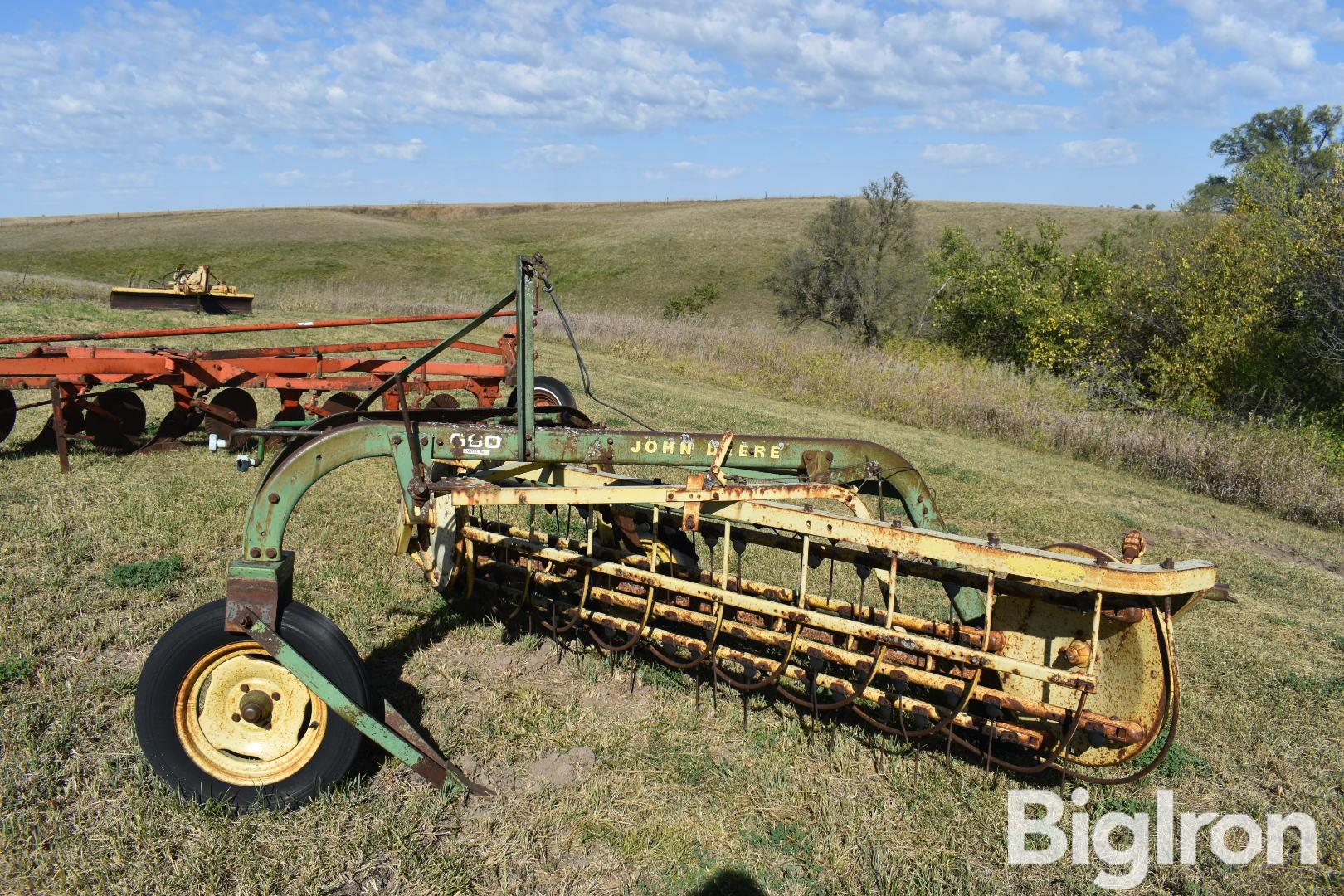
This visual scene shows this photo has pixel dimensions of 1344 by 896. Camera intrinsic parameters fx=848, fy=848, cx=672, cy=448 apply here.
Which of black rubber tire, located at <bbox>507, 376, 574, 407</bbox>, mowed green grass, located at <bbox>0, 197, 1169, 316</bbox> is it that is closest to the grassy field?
black rubber tire, located at <bbox>507, 376, 574, 407</bbox>

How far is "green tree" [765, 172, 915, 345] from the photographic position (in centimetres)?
3700

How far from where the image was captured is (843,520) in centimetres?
324

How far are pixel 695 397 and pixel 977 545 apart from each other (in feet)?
39.6

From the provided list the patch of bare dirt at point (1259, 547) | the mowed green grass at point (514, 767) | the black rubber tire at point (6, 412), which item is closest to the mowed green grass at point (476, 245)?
the black rubber tire at point (6, 412)

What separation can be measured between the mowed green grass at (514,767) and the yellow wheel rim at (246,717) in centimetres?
17

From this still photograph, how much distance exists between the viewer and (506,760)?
3.58 meters

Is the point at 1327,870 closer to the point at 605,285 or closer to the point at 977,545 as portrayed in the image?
the point at 977,545

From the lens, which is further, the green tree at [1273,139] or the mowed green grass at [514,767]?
the green tree at [1273,139]

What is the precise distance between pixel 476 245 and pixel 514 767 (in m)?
61.6

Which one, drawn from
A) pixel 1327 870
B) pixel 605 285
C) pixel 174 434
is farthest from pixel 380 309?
pixel 605 285

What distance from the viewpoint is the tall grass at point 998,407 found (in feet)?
37.7

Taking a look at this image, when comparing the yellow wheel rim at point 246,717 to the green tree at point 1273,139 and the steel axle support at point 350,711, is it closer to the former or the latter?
the steel axle support at point 350,711

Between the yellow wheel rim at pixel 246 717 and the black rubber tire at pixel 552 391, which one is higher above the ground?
the black rubber tire at pixel 552 391

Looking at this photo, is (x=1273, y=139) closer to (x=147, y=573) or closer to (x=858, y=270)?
(x=858, y=270)
